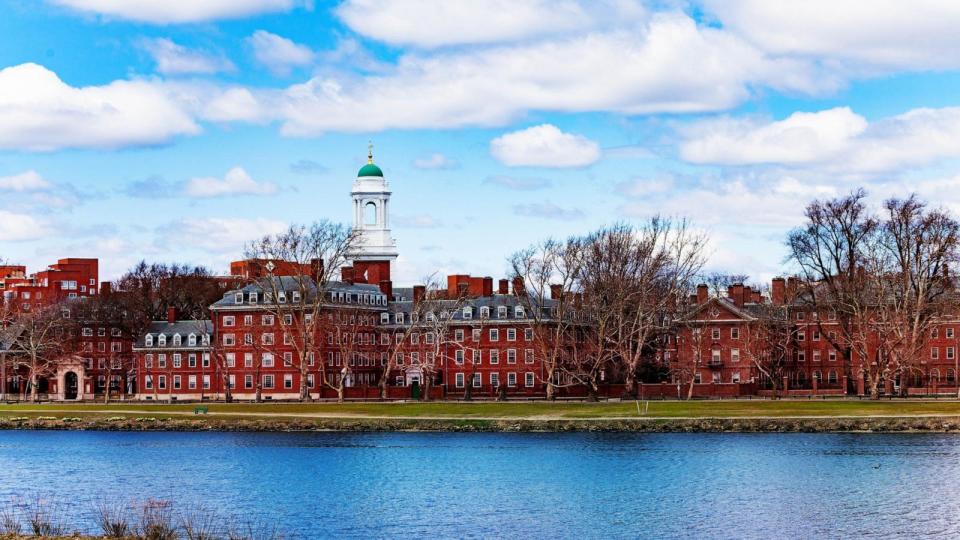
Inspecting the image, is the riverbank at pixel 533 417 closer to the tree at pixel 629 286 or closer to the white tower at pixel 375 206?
the tree at pixel 629 286

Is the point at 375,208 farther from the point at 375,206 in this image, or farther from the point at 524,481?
the point at 524,481

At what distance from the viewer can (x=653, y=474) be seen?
208ft

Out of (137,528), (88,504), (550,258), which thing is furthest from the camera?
(550,258)

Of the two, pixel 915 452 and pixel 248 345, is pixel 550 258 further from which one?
pixel 915 452

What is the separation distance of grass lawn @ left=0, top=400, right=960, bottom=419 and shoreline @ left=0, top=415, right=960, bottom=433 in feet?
9.18

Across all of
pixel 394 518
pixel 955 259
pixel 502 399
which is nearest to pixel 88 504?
pixel 394 518

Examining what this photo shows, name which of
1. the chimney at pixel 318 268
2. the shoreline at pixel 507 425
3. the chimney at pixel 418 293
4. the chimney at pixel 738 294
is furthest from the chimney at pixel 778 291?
the shoreline at pixel 507 425

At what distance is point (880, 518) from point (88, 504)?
93.3 ft

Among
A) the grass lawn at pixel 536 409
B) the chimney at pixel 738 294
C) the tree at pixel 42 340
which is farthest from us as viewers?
the chimney at pixel 738 294

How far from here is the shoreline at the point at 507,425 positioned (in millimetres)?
81938

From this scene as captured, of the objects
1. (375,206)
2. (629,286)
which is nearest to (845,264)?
(629,286)

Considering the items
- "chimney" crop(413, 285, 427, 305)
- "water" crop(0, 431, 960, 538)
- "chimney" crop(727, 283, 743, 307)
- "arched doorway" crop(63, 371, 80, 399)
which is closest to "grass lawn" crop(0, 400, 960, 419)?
"water" crop(0, 431, 960, 538)

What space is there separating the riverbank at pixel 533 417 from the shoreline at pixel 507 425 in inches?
2.3

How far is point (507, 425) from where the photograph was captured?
87375mm
